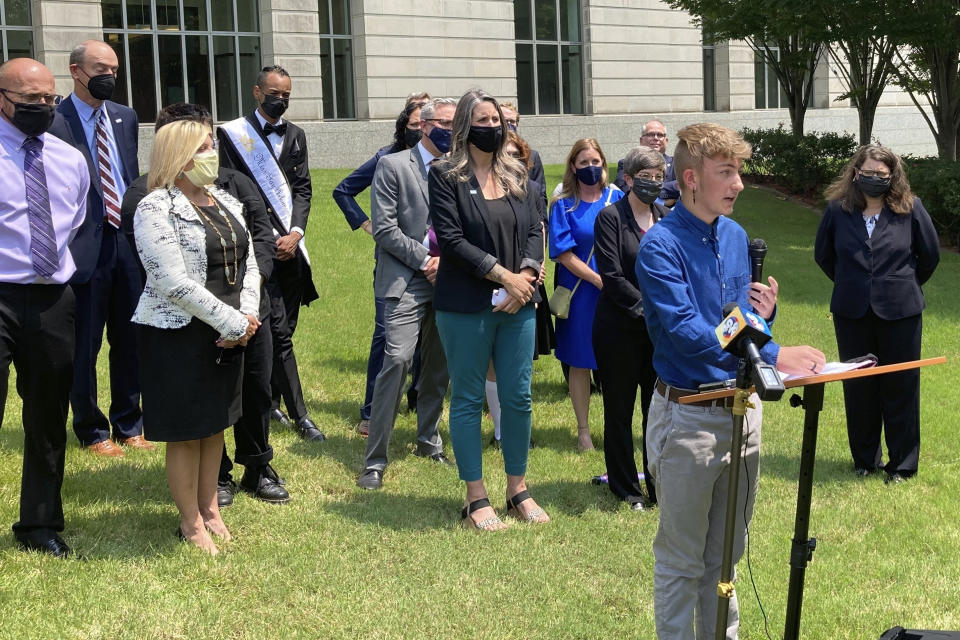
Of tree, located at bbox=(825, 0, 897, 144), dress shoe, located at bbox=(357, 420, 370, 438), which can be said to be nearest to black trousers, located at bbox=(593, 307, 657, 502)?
dress shoe, located at bbox=(357, 420, 370, 438)

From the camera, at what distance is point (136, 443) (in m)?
7.43

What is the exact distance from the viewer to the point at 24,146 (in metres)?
5.40

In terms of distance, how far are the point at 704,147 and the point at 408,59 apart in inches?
1027

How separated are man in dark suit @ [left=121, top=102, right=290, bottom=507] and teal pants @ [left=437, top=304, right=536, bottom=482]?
3.41 feet

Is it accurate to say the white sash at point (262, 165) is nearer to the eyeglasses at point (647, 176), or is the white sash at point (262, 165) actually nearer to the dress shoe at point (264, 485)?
the dress shoe at point (264, 485)

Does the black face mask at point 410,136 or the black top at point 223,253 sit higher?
the black face mask at point 410,136

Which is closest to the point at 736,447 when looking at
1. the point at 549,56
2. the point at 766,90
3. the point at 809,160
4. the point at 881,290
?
the point at 881,290

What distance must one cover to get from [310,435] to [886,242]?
421 centimetres

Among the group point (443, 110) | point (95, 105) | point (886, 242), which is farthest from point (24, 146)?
point (886, 242)

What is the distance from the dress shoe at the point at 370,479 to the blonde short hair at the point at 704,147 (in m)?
3.41

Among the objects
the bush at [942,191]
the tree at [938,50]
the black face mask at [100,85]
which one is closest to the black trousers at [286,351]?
the black face mask at [100,85]

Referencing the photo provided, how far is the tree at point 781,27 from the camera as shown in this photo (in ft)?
59.9

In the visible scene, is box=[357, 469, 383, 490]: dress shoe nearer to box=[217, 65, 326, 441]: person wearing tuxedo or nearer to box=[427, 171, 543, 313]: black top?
box=[217, 65, 326, 441]: person wearing tuxedo

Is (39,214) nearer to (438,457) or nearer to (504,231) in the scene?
(504,231)
